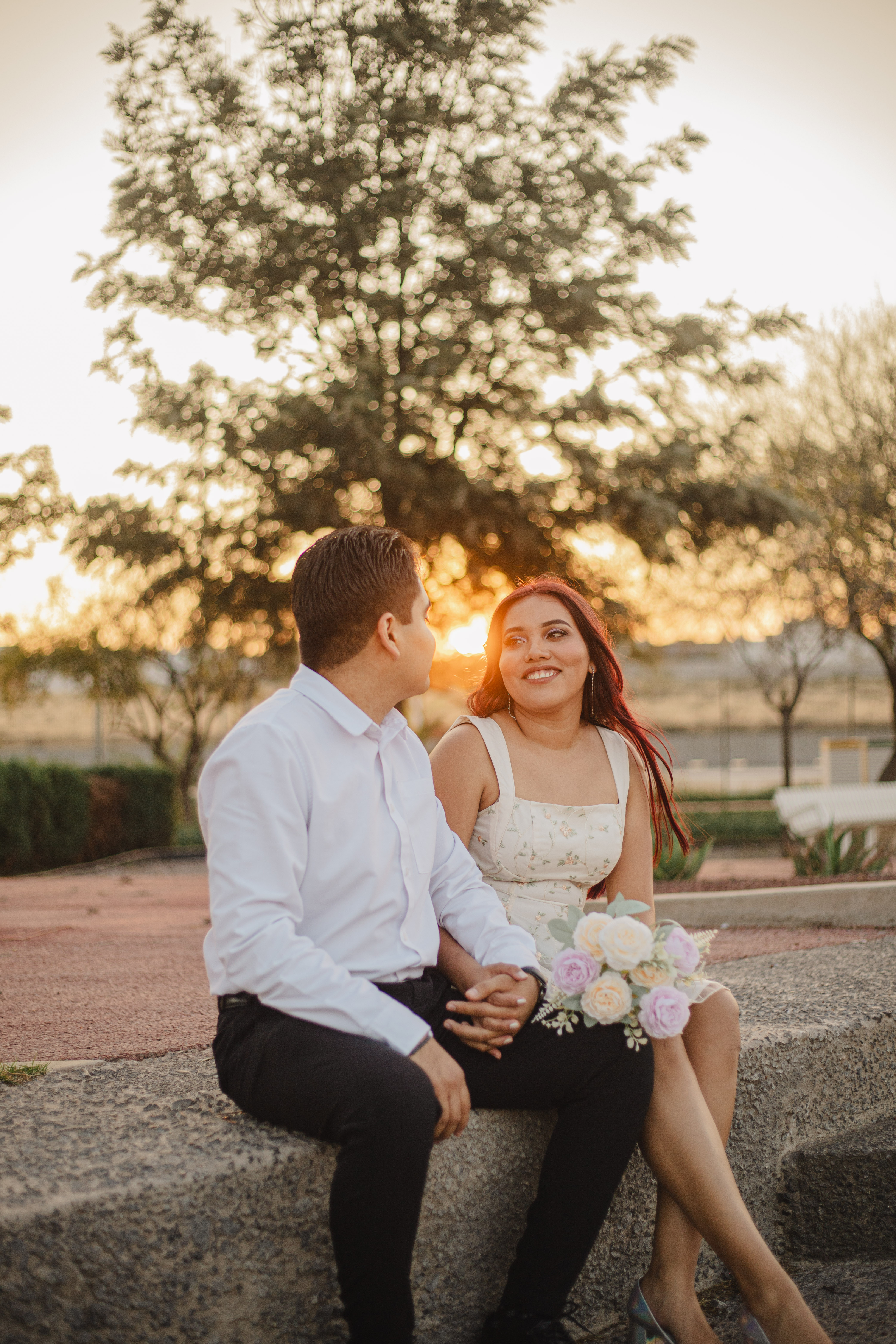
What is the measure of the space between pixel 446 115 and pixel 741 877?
26.1 feet

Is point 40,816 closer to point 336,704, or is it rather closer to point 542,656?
point 542,656

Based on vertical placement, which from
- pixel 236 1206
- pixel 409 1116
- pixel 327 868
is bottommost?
pixel 236 1206

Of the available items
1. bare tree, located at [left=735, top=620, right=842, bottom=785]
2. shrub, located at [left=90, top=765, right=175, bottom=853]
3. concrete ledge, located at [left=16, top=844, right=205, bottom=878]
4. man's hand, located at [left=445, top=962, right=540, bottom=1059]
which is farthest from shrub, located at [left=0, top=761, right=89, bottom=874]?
bare tree, located at [left=735, top=620, right=842, bottom=785]

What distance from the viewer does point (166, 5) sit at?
963cm

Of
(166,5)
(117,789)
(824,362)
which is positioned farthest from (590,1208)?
(824,362)

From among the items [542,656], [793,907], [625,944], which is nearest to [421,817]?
[625,944]

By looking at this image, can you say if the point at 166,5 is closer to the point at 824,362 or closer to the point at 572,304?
the point at 572,304

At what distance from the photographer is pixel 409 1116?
1902 millimetres

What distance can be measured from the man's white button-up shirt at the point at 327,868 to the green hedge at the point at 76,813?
13.0 metres

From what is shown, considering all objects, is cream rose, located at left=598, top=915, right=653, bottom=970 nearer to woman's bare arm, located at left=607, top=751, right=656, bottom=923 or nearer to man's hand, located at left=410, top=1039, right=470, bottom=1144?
man's hand, located at left=410, top=1039, right=470, bottom=1144

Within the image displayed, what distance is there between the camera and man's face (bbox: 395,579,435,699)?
241 centimetres

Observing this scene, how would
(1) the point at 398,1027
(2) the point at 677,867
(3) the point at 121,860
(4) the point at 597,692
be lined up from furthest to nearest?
(3) the point at 121,860
(2) the point at 677,867
(4) the point at 597,692
(1) the point at 398,1027

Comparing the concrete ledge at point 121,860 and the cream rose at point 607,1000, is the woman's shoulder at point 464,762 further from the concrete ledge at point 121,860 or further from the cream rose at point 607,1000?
the concrete ledge at point 121,860

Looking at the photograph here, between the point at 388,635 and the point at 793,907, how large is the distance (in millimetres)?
4636
